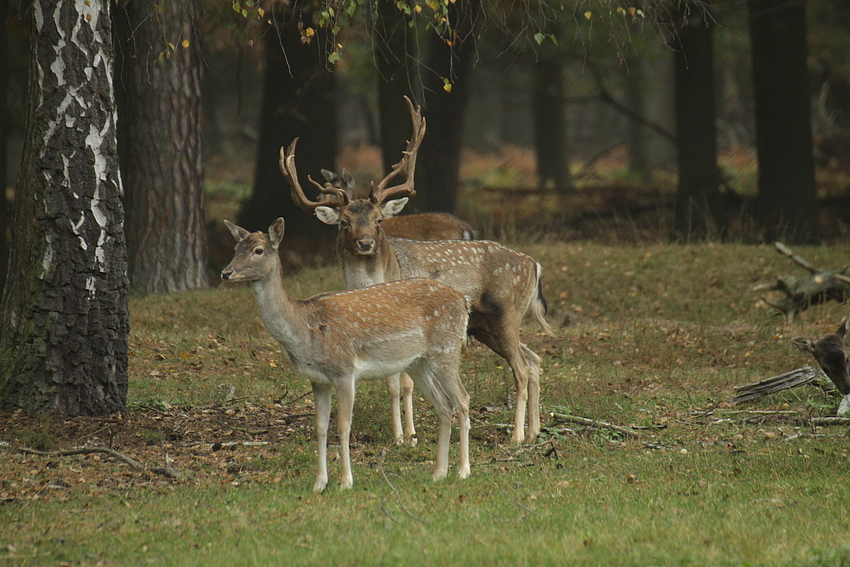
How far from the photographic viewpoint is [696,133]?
17.8 meters

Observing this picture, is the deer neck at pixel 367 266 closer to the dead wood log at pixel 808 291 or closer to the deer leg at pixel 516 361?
the deer leg at pixel 516 361

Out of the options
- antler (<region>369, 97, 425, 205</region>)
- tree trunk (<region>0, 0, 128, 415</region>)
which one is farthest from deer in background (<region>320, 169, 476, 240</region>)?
tree trunk (<region>0, 0, 128, 415</region>)

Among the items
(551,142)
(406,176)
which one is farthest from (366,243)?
(551,142)

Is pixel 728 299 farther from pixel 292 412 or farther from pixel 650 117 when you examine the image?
pixel 650 117

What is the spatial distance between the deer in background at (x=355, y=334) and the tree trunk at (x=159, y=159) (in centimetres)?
648

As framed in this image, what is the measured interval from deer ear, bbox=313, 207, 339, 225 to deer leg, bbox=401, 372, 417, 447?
149 cm

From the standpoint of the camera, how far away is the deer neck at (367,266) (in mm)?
8375

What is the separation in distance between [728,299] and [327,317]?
7877mm

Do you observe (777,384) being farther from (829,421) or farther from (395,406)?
(395,406)

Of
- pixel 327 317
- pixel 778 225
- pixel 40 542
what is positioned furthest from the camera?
pixel 778 225

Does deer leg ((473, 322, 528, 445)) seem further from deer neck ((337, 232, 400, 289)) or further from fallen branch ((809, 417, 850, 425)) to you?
fallen branch ((809, 417, 850, 425))

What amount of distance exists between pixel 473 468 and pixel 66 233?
129 inches

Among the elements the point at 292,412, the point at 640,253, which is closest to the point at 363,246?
the point at 292,412

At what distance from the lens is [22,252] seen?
7363mm
